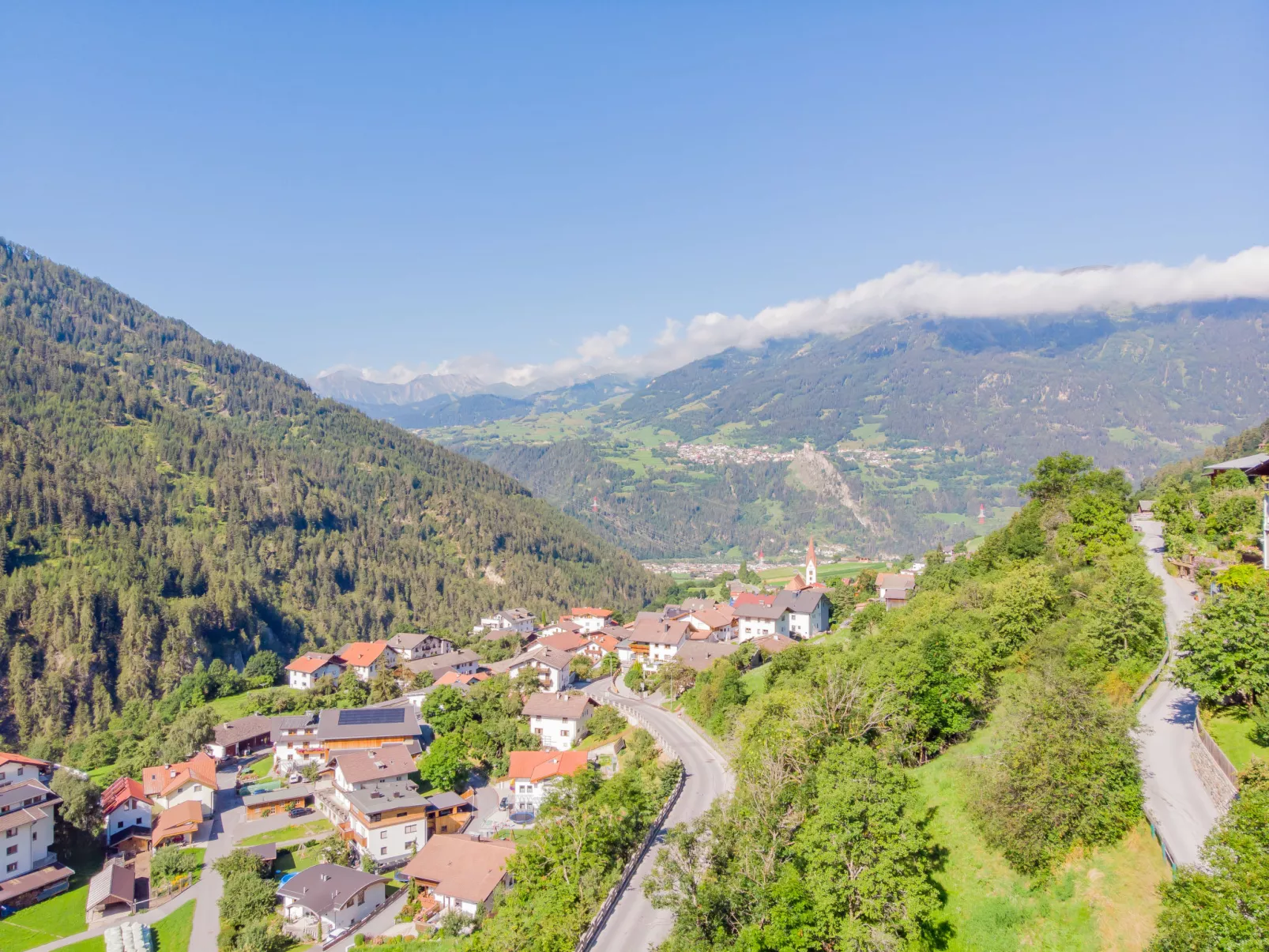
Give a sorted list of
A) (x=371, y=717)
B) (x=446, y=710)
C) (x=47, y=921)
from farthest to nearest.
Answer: (x=446, y=710) → (x=371, y=717) → (x=47, y=921)

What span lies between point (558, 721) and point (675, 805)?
2754 centimetres

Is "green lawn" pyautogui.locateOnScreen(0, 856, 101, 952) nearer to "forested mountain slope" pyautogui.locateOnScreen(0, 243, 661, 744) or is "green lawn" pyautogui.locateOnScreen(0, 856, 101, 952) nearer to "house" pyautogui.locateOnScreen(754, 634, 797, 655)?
"forested mountain slope" pyautogui.locateOnScreen(0, 243, 661, 744)

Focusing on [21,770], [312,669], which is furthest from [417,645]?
[21,770]

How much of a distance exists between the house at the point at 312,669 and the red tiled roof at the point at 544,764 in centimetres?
4775

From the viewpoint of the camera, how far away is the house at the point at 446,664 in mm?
99562

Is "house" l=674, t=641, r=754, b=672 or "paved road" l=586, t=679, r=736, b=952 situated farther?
"house" l=674, t=641, r=754, b=672

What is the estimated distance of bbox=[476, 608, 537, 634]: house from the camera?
13636 cm

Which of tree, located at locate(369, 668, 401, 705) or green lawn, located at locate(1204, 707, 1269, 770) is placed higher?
green lawn, located at locate(1204, 707, 1269, 770)

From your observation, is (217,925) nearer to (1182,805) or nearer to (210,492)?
(1182,805)

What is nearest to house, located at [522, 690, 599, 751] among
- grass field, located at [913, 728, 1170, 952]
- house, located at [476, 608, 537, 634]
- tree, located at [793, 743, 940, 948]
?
tree, located at [793, 743, 940, 948]

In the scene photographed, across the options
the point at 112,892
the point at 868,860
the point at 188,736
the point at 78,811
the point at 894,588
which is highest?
the point at 868,860

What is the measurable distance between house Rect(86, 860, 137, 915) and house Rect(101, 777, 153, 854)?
5.77 meters

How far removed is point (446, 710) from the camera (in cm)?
7531

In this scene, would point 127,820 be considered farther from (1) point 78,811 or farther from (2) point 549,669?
(2) point 549,669
